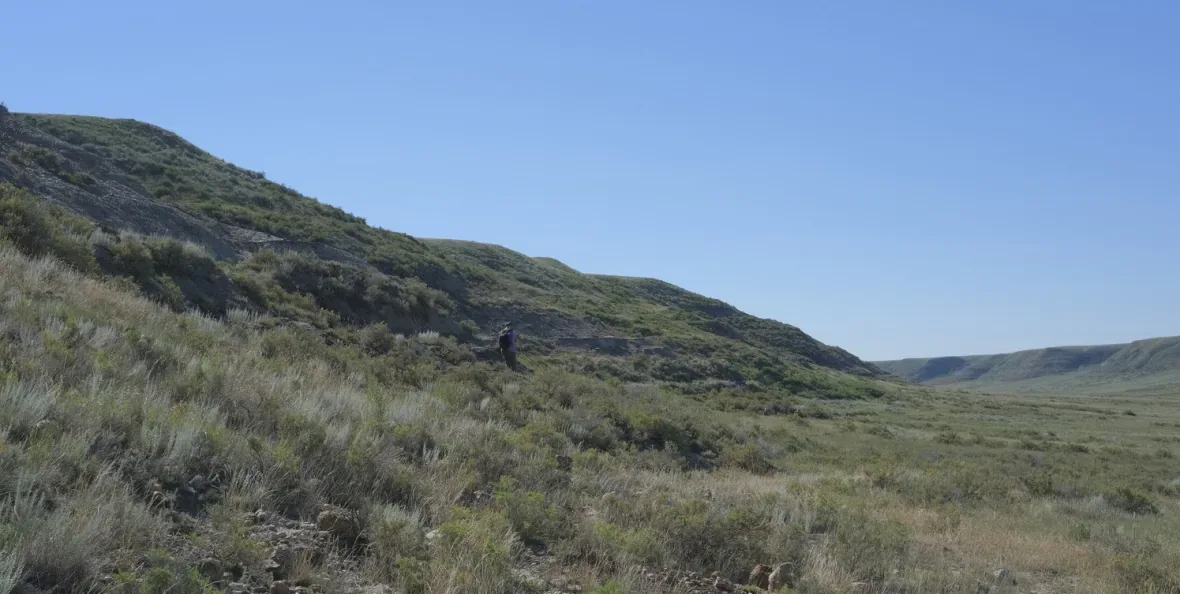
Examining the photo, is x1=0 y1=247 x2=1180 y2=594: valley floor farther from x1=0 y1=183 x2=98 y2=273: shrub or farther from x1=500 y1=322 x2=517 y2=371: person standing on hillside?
x1=500 y1=322 x2=517 y2=371: person standing on hillside

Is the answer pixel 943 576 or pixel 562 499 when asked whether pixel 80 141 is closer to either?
pixel 562 499

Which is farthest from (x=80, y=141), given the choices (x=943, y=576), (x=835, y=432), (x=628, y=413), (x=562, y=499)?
(x=943, y=576)

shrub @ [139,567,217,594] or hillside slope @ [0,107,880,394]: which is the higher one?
hillside slope @ [0,107,880,394]

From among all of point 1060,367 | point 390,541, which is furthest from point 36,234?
point 1060,367

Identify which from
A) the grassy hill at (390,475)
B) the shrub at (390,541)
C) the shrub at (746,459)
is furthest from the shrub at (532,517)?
the shrub at (746,459)

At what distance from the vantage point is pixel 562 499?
698 cm

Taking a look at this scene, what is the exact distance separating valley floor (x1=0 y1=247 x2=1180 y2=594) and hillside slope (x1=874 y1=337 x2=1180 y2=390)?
96.7 metres

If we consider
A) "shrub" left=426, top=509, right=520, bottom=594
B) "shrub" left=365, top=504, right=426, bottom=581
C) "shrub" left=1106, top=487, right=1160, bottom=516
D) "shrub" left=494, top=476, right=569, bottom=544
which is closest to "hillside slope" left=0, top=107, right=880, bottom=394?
"shrub" left=494, top=476, right=569, bottom=544

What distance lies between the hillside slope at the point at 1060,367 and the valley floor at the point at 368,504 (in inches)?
3809

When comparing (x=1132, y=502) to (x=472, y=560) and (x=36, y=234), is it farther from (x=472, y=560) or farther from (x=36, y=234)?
(x=36, y=234)

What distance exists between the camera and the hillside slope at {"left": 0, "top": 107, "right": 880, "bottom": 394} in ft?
76.1

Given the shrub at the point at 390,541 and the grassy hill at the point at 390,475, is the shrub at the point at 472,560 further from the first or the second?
the shrub at the point at 390,541

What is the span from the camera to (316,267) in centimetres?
2598

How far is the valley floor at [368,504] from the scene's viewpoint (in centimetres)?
416
